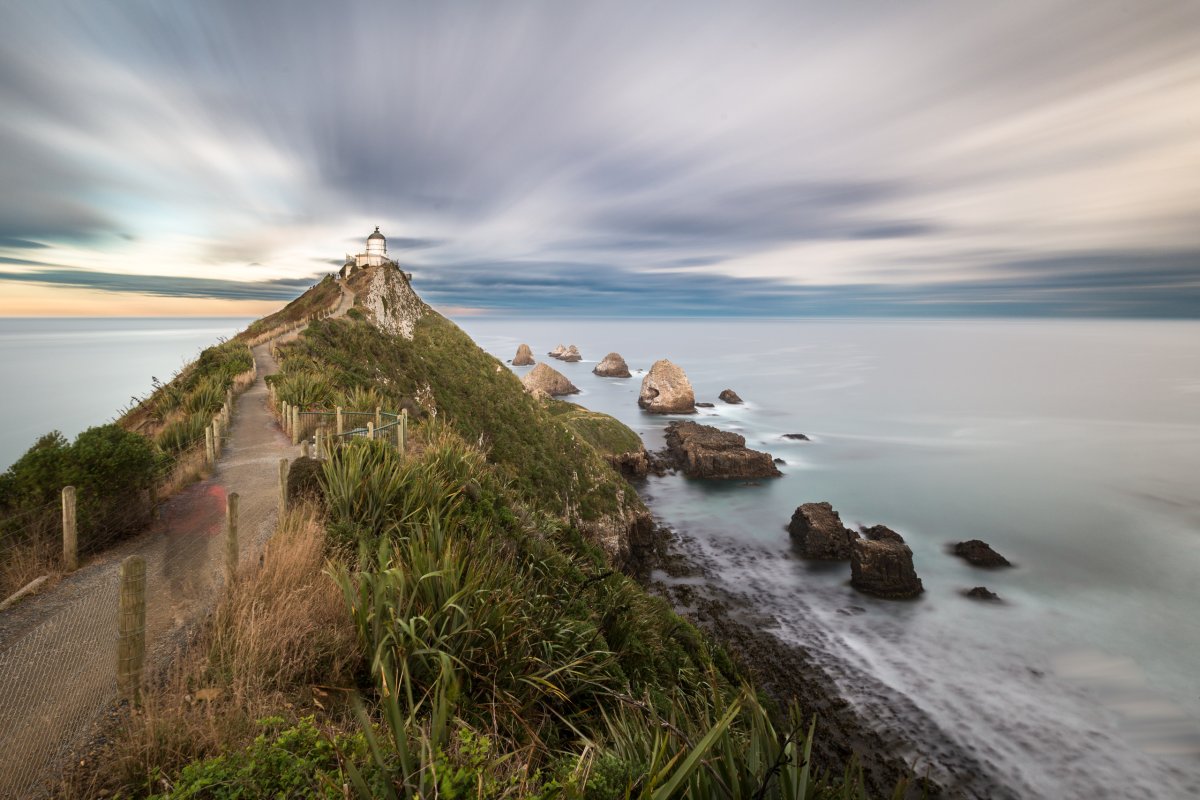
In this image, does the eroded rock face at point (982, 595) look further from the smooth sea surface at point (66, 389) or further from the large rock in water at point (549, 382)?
the large rock in water at point (549, 382)

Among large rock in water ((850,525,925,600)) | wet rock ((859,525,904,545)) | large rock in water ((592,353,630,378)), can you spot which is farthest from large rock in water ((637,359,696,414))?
large rock in water ((850,525,925,600))

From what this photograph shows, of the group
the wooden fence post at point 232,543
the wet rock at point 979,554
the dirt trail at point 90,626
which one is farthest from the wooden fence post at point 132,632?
the wet rock at point 979,554

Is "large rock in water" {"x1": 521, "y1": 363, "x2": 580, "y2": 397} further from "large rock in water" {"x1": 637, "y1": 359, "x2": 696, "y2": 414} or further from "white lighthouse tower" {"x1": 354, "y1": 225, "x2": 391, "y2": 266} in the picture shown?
"white lighthouse tower" {"x1": 354, "y1": 225, "x2": 391, "y2": 266}

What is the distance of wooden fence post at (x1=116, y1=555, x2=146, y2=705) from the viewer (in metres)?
4.05

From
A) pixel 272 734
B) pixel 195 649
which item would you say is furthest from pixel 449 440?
pixel 272 734

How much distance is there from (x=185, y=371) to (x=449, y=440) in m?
20.5

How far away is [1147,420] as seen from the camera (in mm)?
101500

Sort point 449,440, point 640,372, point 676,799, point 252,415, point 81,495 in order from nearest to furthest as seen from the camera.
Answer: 1. point 676,799
2. point 81,495
3. point 449,440
4. point 252,415
5. point 640,372

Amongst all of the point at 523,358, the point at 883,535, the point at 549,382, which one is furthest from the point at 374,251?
the point at 523,358

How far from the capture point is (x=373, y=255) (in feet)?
166

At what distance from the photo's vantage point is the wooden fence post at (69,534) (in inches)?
266

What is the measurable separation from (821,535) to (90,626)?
118 ft

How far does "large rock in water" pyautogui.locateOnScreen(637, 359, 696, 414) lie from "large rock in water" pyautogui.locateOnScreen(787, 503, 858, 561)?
52364 mm

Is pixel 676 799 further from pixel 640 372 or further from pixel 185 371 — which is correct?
pixel 640 372
